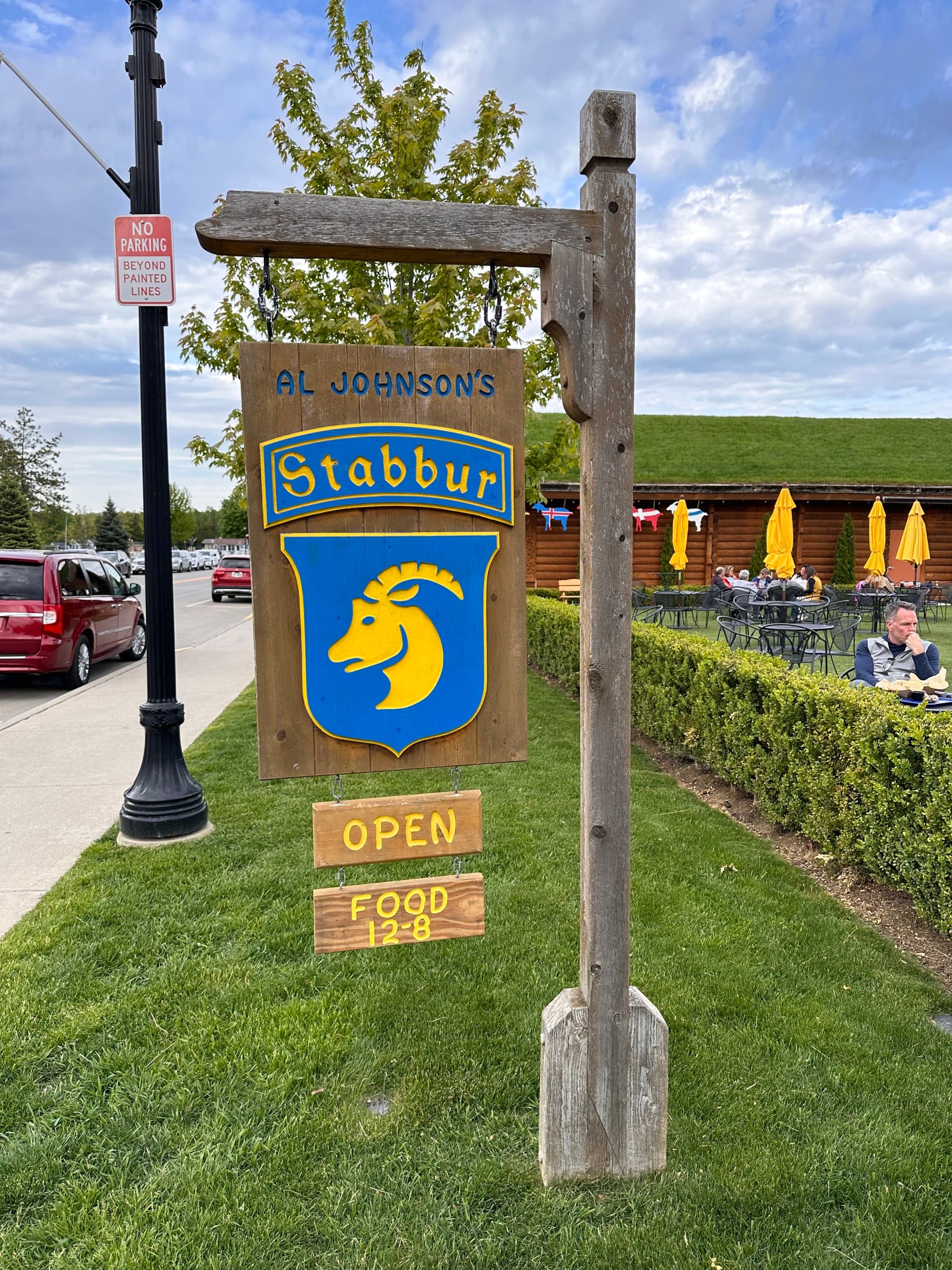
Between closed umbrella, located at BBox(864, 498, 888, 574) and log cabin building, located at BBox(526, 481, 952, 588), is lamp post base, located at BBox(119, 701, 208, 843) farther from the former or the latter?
log cabin building, located at BBox(526, 481, 952, 588)

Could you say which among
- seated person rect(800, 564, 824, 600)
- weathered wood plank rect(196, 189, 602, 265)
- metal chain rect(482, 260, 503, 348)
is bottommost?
seated person rect(800, 564, 824, 600)

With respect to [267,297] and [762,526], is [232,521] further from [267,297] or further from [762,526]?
[267,297]

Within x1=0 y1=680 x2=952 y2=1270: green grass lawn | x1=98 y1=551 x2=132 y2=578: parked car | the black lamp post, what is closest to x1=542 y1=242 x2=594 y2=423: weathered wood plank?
x1=0 y1=680 x2=952 y2=1270: green grass lawn

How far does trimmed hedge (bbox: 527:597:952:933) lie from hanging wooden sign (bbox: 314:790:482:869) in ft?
2.87

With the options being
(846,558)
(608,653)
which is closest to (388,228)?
(608,653)

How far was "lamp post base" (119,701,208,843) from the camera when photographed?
464 centimetres

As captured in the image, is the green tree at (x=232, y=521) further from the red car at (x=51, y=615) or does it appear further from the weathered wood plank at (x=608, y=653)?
the weathered wood plank at (x=608, y=653)

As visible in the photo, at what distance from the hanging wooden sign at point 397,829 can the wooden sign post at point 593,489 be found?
0.54 feet

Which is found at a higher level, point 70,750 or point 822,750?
point 822,750

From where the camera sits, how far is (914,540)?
51.1 feet

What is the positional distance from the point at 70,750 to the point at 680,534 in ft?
46.4

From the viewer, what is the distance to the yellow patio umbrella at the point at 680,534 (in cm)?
1783

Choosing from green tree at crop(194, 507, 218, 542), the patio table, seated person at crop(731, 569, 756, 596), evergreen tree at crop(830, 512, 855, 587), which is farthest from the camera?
green tree at crop(194, 507, 218, 542)

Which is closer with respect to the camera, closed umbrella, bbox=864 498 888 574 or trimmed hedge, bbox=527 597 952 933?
trimmed hedge, bbox=527 597 952 933
